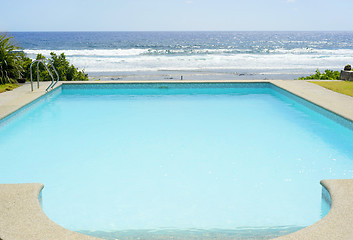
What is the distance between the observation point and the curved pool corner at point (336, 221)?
239 cm

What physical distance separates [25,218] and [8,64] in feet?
23.3

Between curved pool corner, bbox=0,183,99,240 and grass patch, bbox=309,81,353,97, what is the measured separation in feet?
22.2

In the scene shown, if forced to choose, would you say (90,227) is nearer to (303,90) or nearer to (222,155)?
(222,155)

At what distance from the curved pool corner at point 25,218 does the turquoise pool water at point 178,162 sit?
0.42 m

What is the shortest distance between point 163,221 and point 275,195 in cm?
121

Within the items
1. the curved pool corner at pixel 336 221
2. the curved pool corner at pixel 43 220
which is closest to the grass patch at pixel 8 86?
the curved pool corner at pixel 43 220

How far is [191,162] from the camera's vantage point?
4574 mm

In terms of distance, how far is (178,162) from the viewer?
4.56m

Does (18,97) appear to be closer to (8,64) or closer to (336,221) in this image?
(8,64)

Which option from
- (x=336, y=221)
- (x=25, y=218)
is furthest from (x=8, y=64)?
(x=336, y=221)

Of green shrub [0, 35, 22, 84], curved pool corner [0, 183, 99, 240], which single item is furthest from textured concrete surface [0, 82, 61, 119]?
curved pool corner [0, 183, 99, 240]

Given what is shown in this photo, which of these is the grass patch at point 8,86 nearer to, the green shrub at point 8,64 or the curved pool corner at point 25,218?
the green shrub at point 8,64

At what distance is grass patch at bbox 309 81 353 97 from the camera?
7996mm
